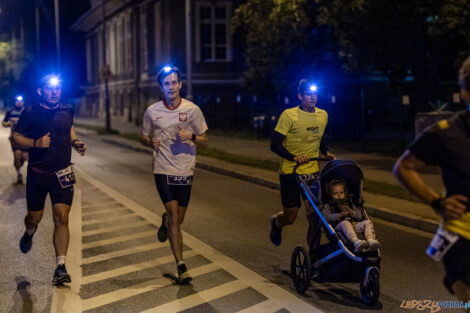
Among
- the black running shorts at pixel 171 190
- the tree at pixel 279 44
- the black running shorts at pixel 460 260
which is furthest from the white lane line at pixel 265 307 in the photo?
the tree at pixel 279 44

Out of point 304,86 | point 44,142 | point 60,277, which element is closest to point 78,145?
point 44,142

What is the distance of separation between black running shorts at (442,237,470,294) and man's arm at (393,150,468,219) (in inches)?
7.3

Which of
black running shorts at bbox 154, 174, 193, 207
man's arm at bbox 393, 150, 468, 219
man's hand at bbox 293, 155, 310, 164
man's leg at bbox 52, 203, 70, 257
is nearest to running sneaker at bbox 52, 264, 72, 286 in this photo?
→ man's leg at bbox 52, 203, 70, 257

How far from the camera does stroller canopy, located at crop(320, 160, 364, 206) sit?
6242mm

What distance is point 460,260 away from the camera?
3527 mm

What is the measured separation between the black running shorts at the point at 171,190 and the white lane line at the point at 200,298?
3.10 feet

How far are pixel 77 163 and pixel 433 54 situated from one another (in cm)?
1420

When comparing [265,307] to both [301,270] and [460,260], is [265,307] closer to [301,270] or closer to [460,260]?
[301,270]

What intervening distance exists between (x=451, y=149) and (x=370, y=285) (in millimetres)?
2459

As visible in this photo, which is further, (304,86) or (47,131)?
(304,86)

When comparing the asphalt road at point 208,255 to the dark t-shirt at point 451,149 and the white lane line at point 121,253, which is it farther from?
the dark t-shirt at point 451,149

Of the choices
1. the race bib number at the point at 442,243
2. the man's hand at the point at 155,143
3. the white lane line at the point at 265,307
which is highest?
the man's hand at the point at 155,143

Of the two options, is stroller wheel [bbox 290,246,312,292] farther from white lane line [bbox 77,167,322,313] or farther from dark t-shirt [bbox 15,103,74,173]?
dark t-shirt [bbox 15,103,74,173]

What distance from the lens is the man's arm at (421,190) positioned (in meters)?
3.42
